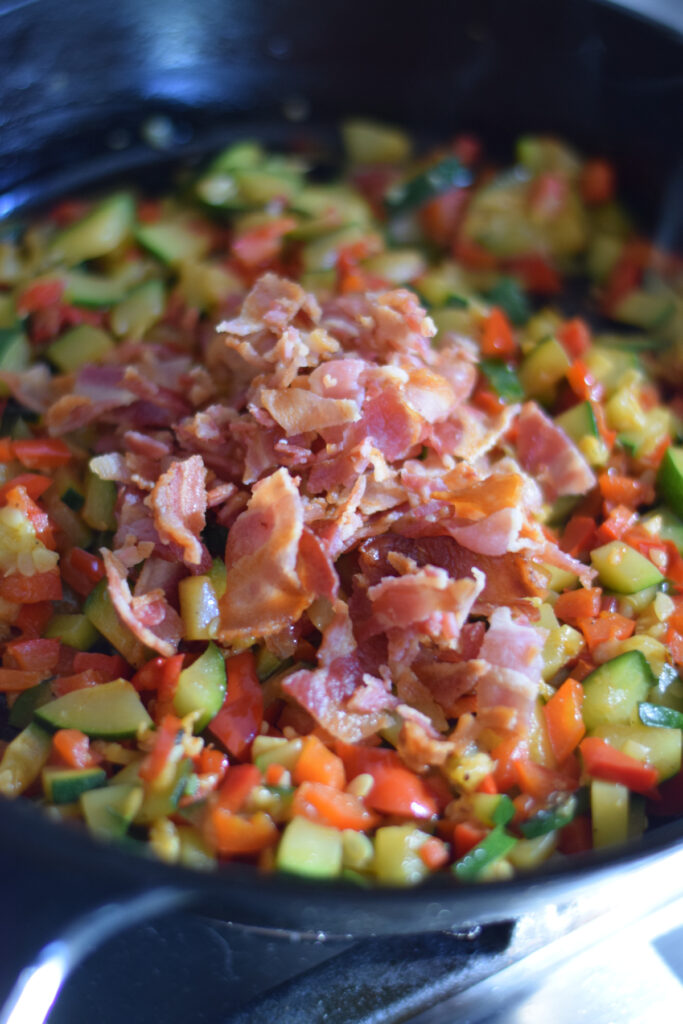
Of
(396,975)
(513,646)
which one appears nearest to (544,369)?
(513,646)

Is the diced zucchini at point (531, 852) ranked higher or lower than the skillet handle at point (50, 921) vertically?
lower

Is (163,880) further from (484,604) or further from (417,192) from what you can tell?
(417,192)

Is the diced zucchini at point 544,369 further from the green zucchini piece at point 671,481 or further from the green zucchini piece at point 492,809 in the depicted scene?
the green zucchini piece at point 492,809

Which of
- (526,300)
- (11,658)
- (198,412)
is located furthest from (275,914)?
(526,300)

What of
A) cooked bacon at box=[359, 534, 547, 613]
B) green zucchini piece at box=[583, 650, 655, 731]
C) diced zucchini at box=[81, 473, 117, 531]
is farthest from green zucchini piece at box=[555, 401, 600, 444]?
diced zucchini at box=[81, 473, 117, 531]

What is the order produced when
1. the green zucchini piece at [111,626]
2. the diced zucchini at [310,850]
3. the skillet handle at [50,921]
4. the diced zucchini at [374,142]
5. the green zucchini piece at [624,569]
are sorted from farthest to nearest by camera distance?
the diced zucchini at [374,142] → the green zucchini piece at [624,569] → the green zucchini piece at [111,626] → the diced zucchini at [310,850] → the skillet handle at [50,921]

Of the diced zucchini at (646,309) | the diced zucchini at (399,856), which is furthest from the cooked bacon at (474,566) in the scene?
the diced zucchini at (646,309)
